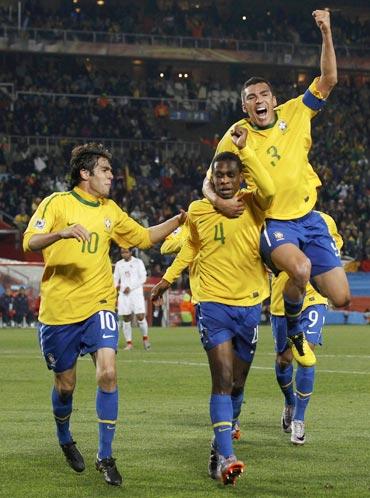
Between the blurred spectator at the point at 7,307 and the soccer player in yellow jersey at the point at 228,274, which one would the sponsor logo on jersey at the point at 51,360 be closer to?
the soccer player in yellow jersey at the point at 228,274

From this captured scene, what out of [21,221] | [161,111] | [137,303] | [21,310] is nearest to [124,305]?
[137,303]

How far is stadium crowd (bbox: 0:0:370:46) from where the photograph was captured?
195ft

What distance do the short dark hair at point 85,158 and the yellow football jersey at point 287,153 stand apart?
122 centimetres

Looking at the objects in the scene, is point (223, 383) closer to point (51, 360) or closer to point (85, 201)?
point (51, 360)

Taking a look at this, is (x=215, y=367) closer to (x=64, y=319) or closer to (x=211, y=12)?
(x=64, y=319)

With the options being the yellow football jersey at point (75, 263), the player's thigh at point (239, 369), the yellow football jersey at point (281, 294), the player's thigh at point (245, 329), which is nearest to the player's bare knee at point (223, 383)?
the player's thigh at point (245, 329)

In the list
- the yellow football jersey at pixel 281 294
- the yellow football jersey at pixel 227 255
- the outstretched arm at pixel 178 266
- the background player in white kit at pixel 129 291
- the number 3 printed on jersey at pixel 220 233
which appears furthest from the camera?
the background player in white kit at pixel 129 291

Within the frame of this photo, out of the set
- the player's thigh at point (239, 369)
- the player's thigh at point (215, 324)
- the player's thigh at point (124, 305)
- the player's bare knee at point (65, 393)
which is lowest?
the player's thigh at point (124, 305)

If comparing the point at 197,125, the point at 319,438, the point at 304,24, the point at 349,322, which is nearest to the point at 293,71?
the point at 304,24

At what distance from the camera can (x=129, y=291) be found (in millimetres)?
29656

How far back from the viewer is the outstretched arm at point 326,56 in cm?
1070

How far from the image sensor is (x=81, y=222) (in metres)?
10.2

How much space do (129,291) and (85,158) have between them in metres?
19.4

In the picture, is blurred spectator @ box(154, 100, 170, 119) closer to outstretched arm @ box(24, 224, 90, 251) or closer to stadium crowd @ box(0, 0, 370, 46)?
stadium crowd @ box(0, 0, 370, 46)
